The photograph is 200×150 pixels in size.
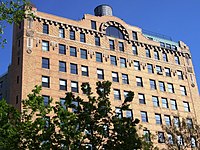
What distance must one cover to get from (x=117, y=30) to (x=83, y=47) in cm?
750

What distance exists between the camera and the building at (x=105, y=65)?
47.2m

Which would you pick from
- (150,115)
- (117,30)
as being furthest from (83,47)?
(150,115)

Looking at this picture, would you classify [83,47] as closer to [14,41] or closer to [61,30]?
[61,30]

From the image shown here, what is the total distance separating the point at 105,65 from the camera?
5250 cm

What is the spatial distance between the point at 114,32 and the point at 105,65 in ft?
22.6

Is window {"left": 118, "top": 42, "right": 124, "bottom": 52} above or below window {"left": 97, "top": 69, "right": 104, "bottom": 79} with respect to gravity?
above

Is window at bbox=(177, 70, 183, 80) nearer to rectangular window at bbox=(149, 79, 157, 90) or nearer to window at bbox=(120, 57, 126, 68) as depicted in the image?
rectangular window at bbox=(149, 79, 157, 90)

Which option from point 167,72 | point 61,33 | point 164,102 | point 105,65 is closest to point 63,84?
point 105,65

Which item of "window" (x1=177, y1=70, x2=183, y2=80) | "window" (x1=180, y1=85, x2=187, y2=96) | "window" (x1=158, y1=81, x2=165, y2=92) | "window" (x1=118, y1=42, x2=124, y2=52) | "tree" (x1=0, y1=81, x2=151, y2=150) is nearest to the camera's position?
"tree" (x1=0, y1=81, x2=151, y2=150)

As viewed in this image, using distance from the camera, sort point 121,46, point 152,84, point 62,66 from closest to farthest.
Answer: point 62,66, point 152,84, point 121,46

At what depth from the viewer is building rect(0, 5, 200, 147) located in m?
47.2

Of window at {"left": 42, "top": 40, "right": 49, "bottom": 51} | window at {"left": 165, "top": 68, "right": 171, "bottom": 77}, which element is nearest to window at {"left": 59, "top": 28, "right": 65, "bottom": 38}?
window at {"left": 42, "top": 40, "right": 49, "bottom": 51}

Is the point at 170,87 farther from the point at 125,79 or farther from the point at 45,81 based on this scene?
the point at 45,81

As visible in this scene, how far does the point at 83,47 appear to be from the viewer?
52.3 metres
